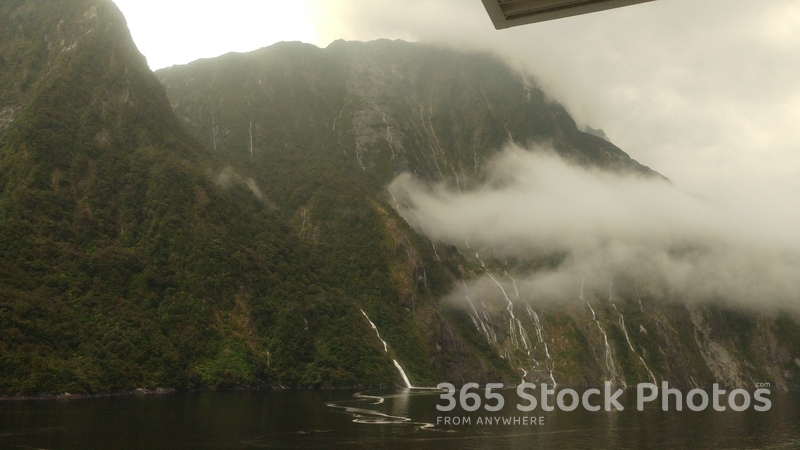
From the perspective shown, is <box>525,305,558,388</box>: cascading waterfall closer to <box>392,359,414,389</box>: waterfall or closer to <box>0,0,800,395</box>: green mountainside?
<box>0,0,800,395</box>: green mountainside

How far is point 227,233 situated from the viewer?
14562 cm

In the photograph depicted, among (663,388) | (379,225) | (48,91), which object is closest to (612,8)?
(48,91)

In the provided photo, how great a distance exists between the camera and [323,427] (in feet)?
200

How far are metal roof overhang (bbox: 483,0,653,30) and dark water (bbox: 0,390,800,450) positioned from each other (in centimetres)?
4501

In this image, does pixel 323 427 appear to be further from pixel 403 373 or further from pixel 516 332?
pixel 516 332

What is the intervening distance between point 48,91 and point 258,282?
61.6 meters

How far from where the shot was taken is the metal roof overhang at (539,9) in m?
6.84

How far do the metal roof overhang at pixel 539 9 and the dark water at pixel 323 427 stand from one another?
45.0m

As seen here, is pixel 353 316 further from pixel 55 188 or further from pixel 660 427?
pixel 660 427

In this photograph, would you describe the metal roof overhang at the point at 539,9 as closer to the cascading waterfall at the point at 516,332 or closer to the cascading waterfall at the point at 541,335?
the cascading waterfall at the point at 541,335

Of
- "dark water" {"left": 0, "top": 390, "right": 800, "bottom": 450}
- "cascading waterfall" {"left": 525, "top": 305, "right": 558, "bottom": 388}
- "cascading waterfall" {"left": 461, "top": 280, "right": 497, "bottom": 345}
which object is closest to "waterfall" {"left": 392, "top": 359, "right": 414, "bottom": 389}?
"cascading waterfall" {"left": 461, "top": 280, "right": 497, "bottom": 345}

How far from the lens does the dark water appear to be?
4991 centimetres

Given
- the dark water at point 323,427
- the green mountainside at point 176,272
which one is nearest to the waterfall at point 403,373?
the green mountainside at point 176,272

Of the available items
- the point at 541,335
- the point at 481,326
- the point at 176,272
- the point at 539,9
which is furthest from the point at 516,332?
the point at 539,9
